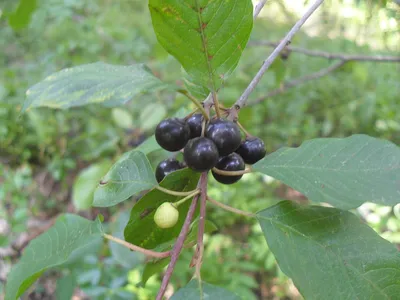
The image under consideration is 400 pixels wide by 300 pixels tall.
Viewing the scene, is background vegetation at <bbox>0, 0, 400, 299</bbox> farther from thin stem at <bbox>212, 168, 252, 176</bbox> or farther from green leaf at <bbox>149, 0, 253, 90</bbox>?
green leaf at <bbox>149, 0, 253, 90</bbox>

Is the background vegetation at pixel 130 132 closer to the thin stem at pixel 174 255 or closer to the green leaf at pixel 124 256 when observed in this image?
the green leaf at pixel 124 256

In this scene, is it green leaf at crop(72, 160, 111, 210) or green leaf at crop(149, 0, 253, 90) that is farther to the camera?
green leaf at crop(72, 160, 111, 210)

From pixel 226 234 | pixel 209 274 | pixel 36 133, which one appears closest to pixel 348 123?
pixel 226 234

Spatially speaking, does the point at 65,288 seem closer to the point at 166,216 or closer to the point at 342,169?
the point at 166,216

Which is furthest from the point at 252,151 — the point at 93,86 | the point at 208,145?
the point at 93,86

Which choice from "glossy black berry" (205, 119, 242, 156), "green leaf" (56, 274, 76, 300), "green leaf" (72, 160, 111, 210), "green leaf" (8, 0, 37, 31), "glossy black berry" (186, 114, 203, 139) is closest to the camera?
"glossy black berry" (205, 119, 242, 156)

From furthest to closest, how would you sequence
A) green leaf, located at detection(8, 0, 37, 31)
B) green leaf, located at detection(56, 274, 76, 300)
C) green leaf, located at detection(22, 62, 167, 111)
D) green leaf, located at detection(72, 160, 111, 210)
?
green leaf, located at detection(72, 160, 111, 210) < green leaf, located at detection(8, 0, 37, 31) < green leaf, located at detection(56, 274, 76, 300) < green leaf, located at detection(22, 62, 167, 111)

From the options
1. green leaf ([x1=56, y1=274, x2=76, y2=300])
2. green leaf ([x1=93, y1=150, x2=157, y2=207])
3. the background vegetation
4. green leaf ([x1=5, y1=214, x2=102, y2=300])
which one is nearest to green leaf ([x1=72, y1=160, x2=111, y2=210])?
the background vegetation

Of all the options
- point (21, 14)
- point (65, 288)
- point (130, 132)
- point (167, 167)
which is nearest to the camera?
point (167, 167)
